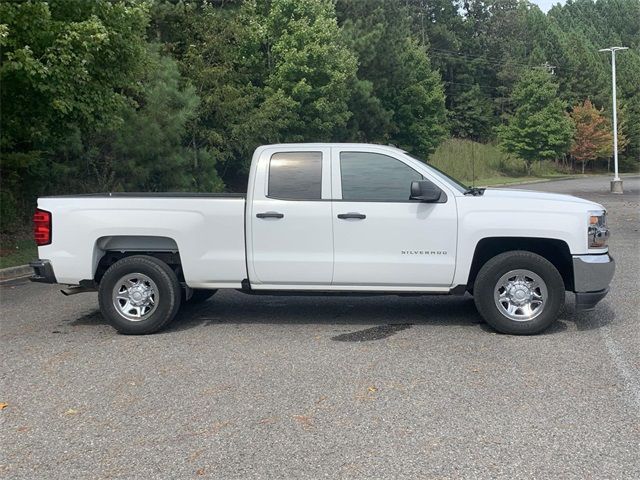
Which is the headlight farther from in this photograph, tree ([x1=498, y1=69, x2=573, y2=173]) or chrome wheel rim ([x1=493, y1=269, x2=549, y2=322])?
tree ([x1=498, y1=69, x2=573, y2=173])

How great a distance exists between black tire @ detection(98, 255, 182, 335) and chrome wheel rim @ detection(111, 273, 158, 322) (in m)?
0.01

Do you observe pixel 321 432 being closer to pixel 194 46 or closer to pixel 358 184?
pixel 358 184

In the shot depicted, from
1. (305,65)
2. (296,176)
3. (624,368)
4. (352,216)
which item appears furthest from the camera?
(305,65)

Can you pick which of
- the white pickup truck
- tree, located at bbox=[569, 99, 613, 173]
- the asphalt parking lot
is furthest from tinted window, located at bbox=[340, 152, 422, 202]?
tree, located at bbox=[569, 99, 613, 173]

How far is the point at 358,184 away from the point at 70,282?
3.26m

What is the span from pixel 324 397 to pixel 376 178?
2.82m

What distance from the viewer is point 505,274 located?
23.3ft

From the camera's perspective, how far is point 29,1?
11648 mm

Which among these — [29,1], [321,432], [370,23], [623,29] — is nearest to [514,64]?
[370,23]

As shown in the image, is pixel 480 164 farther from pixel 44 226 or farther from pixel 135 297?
pixel 44 226

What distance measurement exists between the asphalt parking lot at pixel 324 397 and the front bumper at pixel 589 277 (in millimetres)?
383

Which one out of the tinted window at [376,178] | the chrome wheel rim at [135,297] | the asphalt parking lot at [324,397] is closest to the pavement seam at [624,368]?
the asphalt parking lot at [324,397]

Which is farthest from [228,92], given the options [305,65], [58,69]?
[58,69]

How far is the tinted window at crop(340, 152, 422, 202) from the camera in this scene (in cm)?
735
